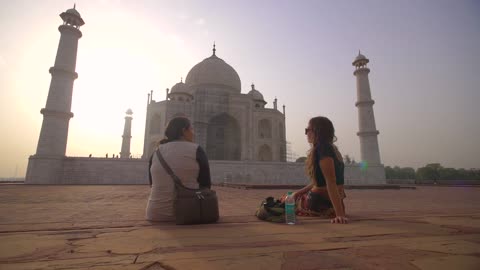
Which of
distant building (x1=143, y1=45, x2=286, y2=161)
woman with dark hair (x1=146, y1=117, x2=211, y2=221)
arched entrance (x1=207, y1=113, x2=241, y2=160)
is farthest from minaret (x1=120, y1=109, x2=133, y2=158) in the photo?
woman with dark hair (x1=146, y1=117, x2=211, y2=221)

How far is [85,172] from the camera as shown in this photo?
16.2m

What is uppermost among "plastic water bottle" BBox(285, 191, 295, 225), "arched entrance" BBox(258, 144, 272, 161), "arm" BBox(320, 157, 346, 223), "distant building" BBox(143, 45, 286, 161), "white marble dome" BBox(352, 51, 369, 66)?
"white marble dome" BBox(352, 51, 369, 66)

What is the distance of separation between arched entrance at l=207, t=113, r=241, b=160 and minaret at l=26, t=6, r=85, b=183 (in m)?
11.5

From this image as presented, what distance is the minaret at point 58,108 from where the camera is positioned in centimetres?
1561

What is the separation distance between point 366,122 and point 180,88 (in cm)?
1802

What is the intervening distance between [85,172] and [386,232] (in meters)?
17.9

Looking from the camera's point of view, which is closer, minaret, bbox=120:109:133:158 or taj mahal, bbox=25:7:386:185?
taj mahal, bbox=25:7:386:185

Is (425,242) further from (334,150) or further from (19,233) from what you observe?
(19,233)

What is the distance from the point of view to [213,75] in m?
27.3

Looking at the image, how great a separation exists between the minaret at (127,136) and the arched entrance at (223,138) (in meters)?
13.6

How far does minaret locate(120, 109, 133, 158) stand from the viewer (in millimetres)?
32000

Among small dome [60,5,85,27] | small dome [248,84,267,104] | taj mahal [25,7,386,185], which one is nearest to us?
taj mahal [25,7,386,185]

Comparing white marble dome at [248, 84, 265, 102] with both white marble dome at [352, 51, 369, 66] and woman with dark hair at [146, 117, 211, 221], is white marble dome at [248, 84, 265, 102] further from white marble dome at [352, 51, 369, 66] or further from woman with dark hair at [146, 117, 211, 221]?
woman with dark hair at [146, 117, 211, 221]

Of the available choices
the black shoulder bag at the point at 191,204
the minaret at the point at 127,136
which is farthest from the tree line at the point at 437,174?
the black shoulder bag at the point at 191,204
